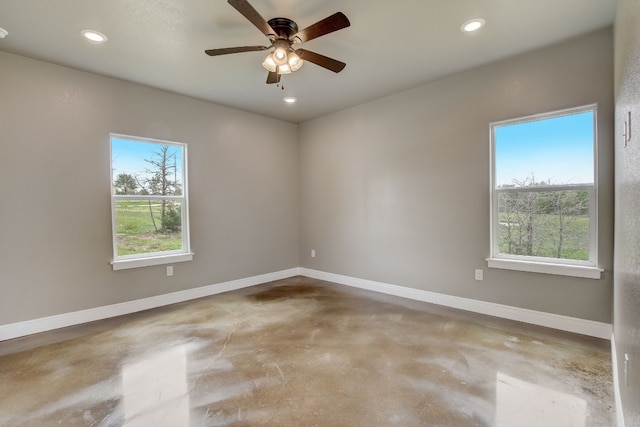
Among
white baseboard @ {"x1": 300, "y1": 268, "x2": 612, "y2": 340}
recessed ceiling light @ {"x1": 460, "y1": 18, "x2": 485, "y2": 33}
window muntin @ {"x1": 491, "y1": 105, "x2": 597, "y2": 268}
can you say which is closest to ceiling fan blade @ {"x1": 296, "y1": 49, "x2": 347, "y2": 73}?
recessed ceiling light @ {"x1": 460, "y1": 18, "x2": 485, "y2": 33}

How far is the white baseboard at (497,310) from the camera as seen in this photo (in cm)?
282

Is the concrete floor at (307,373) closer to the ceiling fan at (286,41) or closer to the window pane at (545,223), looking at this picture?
the window pane at (545,223)

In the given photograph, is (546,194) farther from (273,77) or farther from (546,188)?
(273,77)

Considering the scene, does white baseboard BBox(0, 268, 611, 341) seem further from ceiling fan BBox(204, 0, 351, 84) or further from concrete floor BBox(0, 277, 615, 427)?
Answer: ceiling fan BBox(204, 0, 351, 84)

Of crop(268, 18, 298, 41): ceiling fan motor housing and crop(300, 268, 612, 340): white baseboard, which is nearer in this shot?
crop(268, 18, 298, 41): ceiling fan motor housing

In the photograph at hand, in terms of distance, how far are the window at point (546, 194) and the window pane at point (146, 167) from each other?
159 inches

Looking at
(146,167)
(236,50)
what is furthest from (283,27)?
(146,167)

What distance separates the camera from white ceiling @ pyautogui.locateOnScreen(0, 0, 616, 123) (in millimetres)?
2332

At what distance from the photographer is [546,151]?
3.10 meters

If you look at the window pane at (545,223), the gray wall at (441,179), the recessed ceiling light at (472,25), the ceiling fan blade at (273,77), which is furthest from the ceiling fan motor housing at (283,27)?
the window pane at (545,223)

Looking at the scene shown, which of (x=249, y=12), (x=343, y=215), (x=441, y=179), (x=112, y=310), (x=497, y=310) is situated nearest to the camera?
(x=249, y=12)

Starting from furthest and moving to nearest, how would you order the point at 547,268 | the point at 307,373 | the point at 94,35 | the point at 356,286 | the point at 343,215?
the point at 343,215, the point at 356,286, the point at 547,268, the point at 94,35, the point at 307,373

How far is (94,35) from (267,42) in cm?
150

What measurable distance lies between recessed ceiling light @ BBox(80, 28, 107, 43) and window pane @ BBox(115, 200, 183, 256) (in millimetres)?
1762
